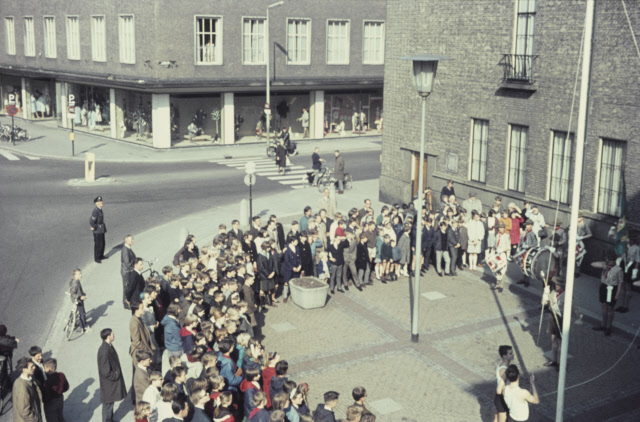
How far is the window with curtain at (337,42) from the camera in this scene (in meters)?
50.1

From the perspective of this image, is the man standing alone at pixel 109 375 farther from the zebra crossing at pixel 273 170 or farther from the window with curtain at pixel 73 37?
the window with curtain at pixel 73 37

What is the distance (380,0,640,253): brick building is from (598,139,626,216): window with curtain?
0.09 ft

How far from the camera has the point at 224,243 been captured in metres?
19.8

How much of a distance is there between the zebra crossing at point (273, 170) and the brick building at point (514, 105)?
5.95 metres

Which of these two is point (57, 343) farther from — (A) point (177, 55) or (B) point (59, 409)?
(A) point (177, 55)

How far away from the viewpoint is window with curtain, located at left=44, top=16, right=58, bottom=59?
54.9 m

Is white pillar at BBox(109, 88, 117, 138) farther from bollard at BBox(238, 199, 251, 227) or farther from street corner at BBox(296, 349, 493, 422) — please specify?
street corner at BBox(296, 349, 493, 422)

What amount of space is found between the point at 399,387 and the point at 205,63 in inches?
1310

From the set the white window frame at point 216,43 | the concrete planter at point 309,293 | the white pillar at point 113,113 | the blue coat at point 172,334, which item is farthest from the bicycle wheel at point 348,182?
the blue coat at point 172,334

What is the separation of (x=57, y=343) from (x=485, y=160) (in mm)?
15759

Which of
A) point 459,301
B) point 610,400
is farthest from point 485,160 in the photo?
point 610,400

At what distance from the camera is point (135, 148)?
4525 cm

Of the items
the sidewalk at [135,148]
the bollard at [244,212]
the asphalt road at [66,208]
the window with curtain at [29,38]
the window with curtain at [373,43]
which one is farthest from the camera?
the window with curtain at [29,38]

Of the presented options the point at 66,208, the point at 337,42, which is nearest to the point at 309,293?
the point at 66,208
